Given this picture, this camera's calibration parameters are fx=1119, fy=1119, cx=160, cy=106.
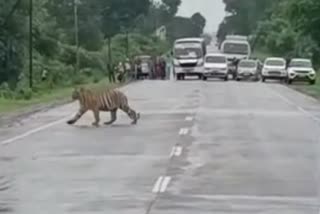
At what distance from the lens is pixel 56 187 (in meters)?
16.0

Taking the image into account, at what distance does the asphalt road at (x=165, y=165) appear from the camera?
14156 mm

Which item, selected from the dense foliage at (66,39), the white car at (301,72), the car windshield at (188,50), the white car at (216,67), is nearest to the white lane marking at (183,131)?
the dense foliage at (66,39)

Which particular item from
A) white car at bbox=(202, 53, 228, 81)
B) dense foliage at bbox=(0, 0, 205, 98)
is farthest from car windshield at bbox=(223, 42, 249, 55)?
white car at bbox=(202, 53, 228, 81)

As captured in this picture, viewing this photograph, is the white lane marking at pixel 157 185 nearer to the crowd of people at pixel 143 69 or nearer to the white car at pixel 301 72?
the crowd of people at pixel 143 69

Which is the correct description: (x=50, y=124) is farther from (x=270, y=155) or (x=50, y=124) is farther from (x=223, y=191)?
(x=223, y=191)

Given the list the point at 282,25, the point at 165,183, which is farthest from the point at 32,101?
the point at 282,25

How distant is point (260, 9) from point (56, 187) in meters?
166

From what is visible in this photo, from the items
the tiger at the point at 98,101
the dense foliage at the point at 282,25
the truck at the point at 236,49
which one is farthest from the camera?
the truck at the point at 236,49

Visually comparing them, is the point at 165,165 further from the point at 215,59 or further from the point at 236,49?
the point at 236,49

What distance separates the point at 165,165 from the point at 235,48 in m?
76.2

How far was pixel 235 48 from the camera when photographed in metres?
94.9

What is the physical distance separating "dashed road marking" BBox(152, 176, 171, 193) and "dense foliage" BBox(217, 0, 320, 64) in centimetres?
6083

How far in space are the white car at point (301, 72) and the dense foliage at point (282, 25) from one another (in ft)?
14.0

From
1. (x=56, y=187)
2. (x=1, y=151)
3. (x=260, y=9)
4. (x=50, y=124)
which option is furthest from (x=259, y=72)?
(x=260, y=9)
